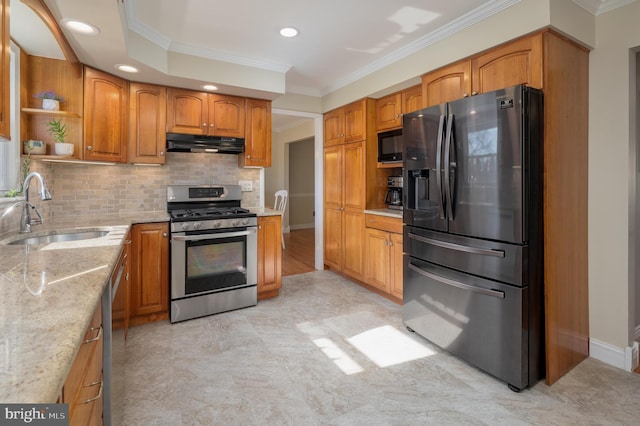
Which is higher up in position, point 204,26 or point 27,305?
point 204,26

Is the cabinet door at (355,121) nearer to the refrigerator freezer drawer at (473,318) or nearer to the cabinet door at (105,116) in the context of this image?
the refrigerator freezer drawer at (473,318)

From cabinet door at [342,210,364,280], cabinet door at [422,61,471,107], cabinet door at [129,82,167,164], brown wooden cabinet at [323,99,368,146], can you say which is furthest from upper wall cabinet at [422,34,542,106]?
cabinet door at [129,82,167,164]

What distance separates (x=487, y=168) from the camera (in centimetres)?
210

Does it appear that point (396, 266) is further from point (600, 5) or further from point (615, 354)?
point (600, 5)

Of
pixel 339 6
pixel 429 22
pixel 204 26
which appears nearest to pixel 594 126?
pixel 429 22

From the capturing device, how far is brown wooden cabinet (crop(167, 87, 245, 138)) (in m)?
3.30

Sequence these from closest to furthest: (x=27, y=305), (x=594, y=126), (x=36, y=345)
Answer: (x=36, y=345), (x=27, y=305), (x=594, y=126)

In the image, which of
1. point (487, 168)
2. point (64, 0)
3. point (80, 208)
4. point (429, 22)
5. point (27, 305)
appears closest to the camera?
point (27, 305)

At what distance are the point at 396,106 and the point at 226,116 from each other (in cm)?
181

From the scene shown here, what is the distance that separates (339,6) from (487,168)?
5.03ft

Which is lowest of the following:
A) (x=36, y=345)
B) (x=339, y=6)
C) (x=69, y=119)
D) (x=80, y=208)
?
(x=36, y=345)

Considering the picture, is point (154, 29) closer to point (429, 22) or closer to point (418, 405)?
point (429, 22)

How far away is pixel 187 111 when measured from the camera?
3.36m

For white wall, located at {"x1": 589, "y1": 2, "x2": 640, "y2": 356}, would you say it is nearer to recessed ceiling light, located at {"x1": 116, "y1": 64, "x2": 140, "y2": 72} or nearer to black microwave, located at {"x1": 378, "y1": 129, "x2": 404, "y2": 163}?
black microwave, located at {"x1": 378, "y1": 129, "x2": 404, "y2": 163}
